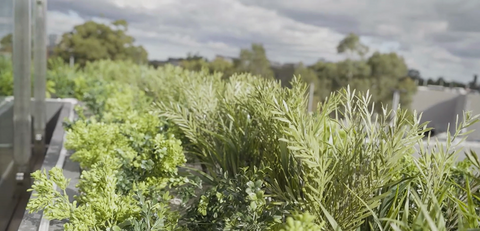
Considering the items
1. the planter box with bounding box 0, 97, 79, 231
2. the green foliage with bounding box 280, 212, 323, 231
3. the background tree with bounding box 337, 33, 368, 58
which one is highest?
the background tree with bounding box 337, 33, 368, 58

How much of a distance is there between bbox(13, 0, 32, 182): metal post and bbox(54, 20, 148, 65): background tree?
78.4 ft

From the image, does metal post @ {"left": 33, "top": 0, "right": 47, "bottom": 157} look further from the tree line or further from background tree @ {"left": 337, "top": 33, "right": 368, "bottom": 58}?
background tree @ {"left": 337, "top": 33, "right": 368, "bottom": 58}

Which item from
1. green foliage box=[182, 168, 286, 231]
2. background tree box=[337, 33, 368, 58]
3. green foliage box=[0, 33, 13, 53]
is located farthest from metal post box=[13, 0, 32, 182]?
background tree box=[337, 33, 368, 58]

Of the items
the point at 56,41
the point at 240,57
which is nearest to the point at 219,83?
the point at 56,41

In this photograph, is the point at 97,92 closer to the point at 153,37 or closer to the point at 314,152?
the point at 314,152

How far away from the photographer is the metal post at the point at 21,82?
3713mm

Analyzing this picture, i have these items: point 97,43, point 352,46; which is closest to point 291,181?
point 97,43

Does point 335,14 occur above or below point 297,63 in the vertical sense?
above

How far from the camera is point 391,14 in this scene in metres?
58.5

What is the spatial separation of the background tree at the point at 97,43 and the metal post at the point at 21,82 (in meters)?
23.9

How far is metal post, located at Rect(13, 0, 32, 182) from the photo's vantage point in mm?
3713

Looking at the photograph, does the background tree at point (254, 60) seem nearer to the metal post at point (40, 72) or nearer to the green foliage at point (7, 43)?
the metal post at point (40, 72)

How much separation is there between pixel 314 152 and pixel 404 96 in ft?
149

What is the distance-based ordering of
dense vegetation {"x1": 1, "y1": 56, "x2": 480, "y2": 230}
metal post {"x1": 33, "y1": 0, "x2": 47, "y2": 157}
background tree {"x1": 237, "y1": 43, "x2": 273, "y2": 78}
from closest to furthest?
1. dense vegetation {"x1": 1, "y1": 56, "x2": 480, "y2": 230}
2. metal post {"x1": 33, "y1": 0, "x2": 47, "y2": 157}
3. background tree {"x1": 237, "y1": 43, "x2": 273, "y2": 78}
